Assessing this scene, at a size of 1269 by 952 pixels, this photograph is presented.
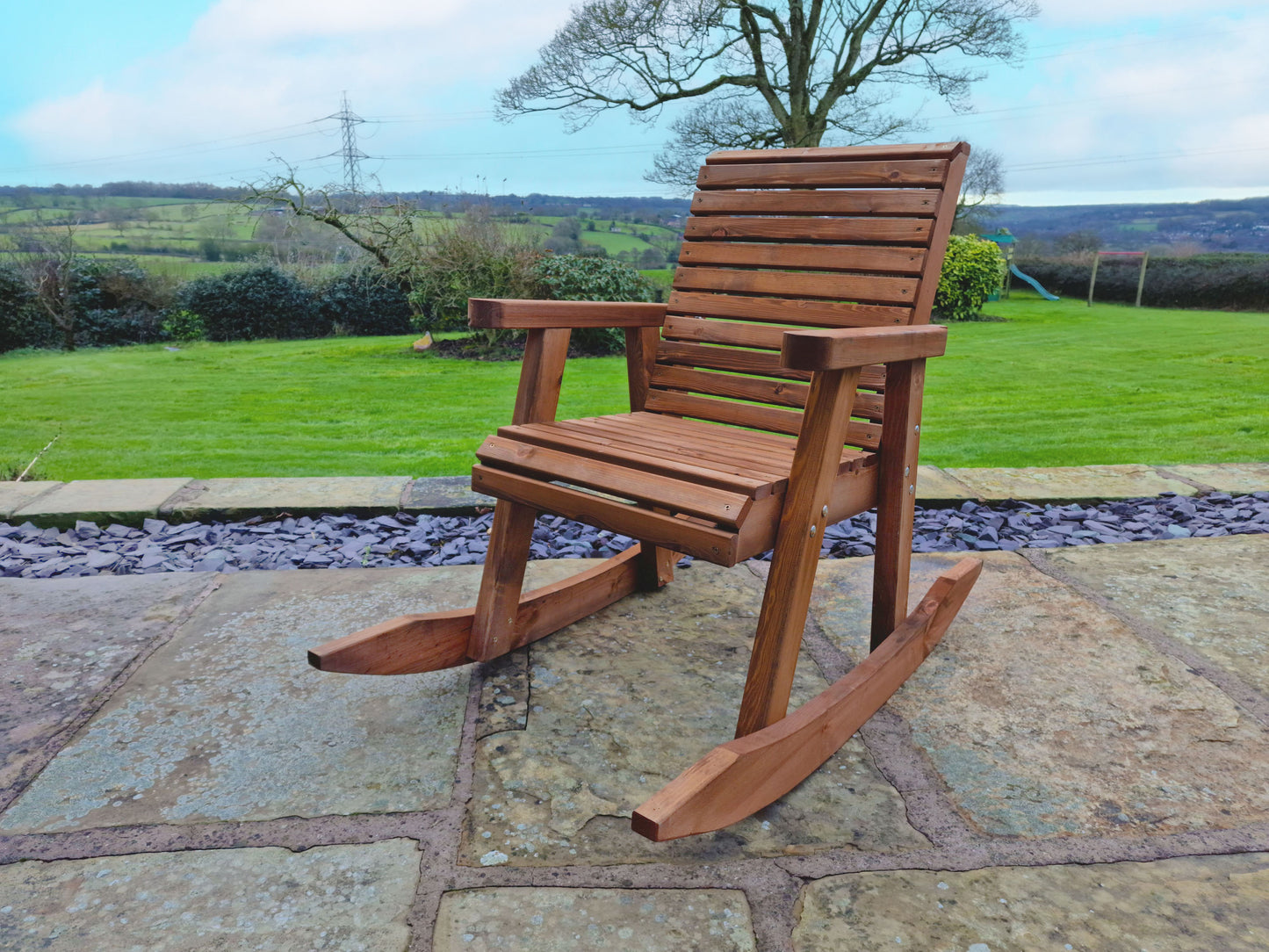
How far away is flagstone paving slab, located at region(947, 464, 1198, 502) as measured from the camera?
3146 millimetres

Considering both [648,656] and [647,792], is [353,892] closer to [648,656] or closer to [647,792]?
[647,792]

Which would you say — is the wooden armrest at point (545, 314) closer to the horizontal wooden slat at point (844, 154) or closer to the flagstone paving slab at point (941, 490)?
the horizontal wooden slat at point (844, 154)

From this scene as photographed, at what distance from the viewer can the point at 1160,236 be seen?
19531mm

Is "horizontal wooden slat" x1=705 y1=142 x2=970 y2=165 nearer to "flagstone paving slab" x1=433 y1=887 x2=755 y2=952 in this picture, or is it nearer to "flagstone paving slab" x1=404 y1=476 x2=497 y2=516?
"flagstone paving slab" x1=404 y1=476 x2=497 y2=516

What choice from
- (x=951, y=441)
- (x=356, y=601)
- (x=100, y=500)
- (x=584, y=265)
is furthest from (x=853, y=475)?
(x=584, y=265)

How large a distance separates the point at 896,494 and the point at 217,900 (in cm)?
141

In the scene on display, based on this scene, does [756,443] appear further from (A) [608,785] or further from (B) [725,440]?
(A) [608,785]

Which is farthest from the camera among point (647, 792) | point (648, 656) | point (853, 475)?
point (648, 656)

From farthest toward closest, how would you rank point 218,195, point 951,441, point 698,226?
point 218,195
point 951,441
point 698,226

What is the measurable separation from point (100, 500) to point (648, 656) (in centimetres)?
215

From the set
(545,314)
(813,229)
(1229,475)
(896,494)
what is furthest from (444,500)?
(1229,475)

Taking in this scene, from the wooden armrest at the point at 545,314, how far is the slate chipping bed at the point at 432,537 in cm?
93

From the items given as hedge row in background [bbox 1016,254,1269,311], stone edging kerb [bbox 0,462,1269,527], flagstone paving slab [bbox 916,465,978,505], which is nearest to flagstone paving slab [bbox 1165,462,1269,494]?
stone edging kerb [bbox 0,462,1269,527]

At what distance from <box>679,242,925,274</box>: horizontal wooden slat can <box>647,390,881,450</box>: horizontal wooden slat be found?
0.36 metres
